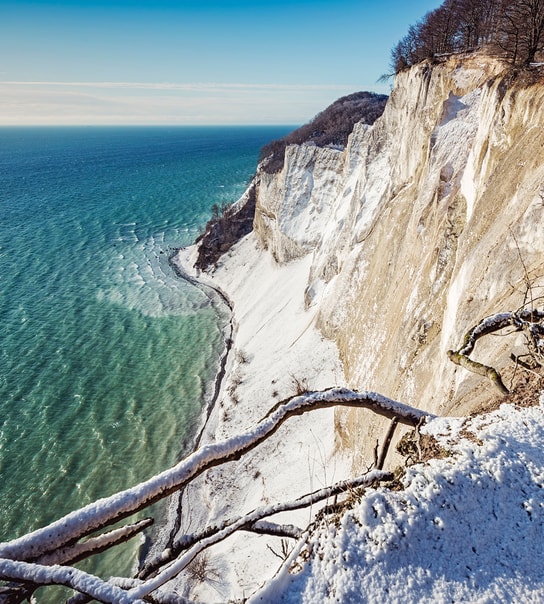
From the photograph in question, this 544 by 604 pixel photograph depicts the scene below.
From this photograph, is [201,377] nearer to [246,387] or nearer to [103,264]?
[246,387]

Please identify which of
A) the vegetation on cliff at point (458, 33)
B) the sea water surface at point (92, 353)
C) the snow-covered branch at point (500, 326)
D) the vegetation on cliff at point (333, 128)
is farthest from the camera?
the vegetation on cliff at point (333, 128)

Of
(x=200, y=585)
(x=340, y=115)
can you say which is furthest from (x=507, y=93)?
(x=340, y=115)

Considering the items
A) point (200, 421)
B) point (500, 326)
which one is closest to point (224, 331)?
point (200, 421)

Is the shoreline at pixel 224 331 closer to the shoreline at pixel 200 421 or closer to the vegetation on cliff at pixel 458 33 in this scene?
the shoreline at pixel 200 421

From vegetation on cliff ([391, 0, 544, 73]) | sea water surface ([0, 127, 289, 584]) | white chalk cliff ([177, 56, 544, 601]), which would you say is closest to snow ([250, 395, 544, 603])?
white chalk cliff ([177, 56, 544, 601])

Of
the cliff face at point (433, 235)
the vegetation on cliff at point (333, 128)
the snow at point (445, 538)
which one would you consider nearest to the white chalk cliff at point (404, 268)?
the cliff face at point (433, 235)
